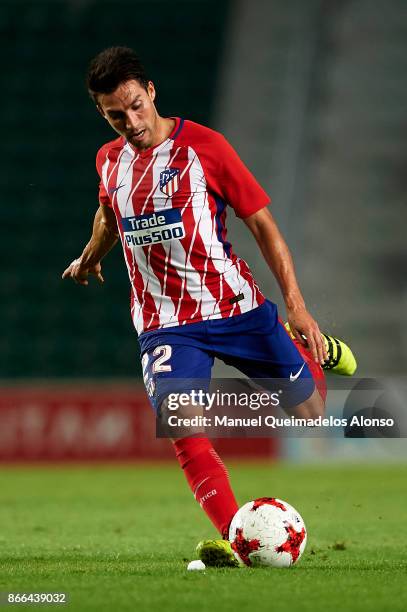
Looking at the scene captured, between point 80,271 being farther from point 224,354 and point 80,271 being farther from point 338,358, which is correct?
point 338,358

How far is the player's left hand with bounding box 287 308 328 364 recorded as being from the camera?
425 cm

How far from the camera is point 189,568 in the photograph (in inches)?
168

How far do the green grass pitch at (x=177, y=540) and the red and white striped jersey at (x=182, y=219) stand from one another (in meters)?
1.02

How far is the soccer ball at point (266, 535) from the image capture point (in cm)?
421

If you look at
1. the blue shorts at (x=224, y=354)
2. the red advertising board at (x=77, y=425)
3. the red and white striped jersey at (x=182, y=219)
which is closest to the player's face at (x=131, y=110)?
the red and white striped jersey at (x=182, y=219)

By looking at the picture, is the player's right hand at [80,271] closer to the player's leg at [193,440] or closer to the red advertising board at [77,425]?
the player's leg at [193,440]

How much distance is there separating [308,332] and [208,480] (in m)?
0.67

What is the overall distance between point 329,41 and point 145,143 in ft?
42.3

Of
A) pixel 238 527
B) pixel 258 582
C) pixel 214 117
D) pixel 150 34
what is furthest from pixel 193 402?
pixel 150 34

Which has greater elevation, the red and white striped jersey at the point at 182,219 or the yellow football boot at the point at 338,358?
the red and white striped jersey at the point at 182,219

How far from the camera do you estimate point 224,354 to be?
184 inches

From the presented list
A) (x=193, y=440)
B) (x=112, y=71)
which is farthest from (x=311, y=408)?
(x=112, y=71)

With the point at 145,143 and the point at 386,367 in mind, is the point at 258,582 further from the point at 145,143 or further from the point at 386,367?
the point at 386,367

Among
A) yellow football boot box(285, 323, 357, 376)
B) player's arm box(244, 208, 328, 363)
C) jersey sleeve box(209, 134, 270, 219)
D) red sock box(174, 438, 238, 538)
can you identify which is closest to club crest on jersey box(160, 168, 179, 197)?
jersey sleeve box(209, 134, 270, 219)
